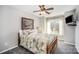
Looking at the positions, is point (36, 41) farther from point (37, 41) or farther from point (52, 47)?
point (52, 47)

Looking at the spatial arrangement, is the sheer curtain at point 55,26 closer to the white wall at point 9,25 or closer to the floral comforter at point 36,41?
the floral comforter at point 36,41

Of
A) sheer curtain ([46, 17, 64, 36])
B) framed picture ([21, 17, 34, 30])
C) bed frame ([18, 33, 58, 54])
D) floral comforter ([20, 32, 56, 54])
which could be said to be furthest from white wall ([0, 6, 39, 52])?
bed frame ([18, 33, 58, 54])

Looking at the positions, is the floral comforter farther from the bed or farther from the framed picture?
the framed picture

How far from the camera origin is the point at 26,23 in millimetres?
1689

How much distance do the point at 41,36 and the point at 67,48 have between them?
2.02ft

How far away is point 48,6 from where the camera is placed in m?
1.57

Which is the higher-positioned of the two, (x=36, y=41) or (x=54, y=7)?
(x=54, y=7)

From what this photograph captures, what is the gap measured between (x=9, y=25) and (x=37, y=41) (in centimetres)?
68

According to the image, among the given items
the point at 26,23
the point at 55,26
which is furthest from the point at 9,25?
the point at 55,26

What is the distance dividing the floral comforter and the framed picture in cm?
16

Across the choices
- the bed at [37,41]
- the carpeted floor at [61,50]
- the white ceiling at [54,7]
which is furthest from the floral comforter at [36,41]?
the white ceiling at [54,7]

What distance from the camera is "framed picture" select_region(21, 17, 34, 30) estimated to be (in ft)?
5.43

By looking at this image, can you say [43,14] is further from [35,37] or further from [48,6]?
[35,37]
